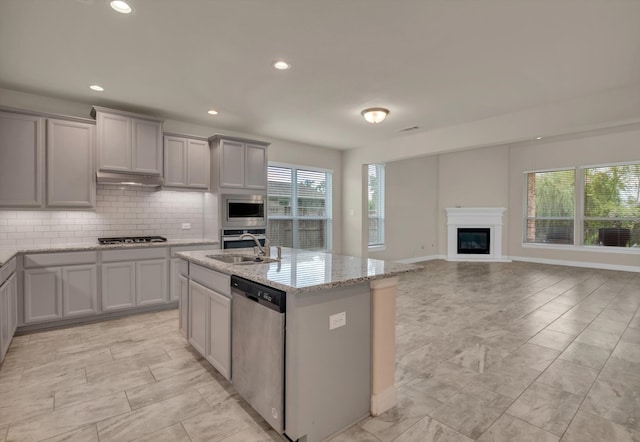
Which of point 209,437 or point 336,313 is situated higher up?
point 336,313

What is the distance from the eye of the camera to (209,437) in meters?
1.94

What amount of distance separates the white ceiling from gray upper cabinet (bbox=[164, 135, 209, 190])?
0.47 meters

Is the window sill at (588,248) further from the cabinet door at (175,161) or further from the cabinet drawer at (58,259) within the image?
the cabinet drawer at (58,259)

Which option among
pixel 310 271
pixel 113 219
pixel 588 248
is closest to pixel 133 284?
pixel 113 219

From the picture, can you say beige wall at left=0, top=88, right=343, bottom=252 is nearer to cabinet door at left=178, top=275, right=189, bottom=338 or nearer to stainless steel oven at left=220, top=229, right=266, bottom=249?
stainless steel oven at left=220, top=229, right=266, bottom=249

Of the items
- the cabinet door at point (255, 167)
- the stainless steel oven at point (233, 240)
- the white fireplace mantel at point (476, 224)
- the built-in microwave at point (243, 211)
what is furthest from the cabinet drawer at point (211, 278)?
the white fireplace mantel at point (476, 224)

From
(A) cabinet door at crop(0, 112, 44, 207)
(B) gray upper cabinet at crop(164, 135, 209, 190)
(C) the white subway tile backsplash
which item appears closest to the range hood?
(B) gray upper cabinet at crop(164, 135, 209, 190)

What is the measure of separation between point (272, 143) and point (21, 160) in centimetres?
358

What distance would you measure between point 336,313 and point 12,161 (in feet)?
13.1

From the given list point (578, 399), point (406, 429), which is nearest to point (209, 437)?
point (406, 429)

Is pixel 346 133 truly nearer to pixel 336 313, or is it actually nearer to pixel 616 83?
pixel 616 83

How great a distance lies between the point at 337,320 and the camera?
6.37ft

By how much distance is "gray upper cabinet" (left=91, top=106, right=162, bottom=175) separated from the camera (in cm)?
405

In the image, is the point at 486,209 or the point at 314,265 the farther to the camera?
the point at 486,209
